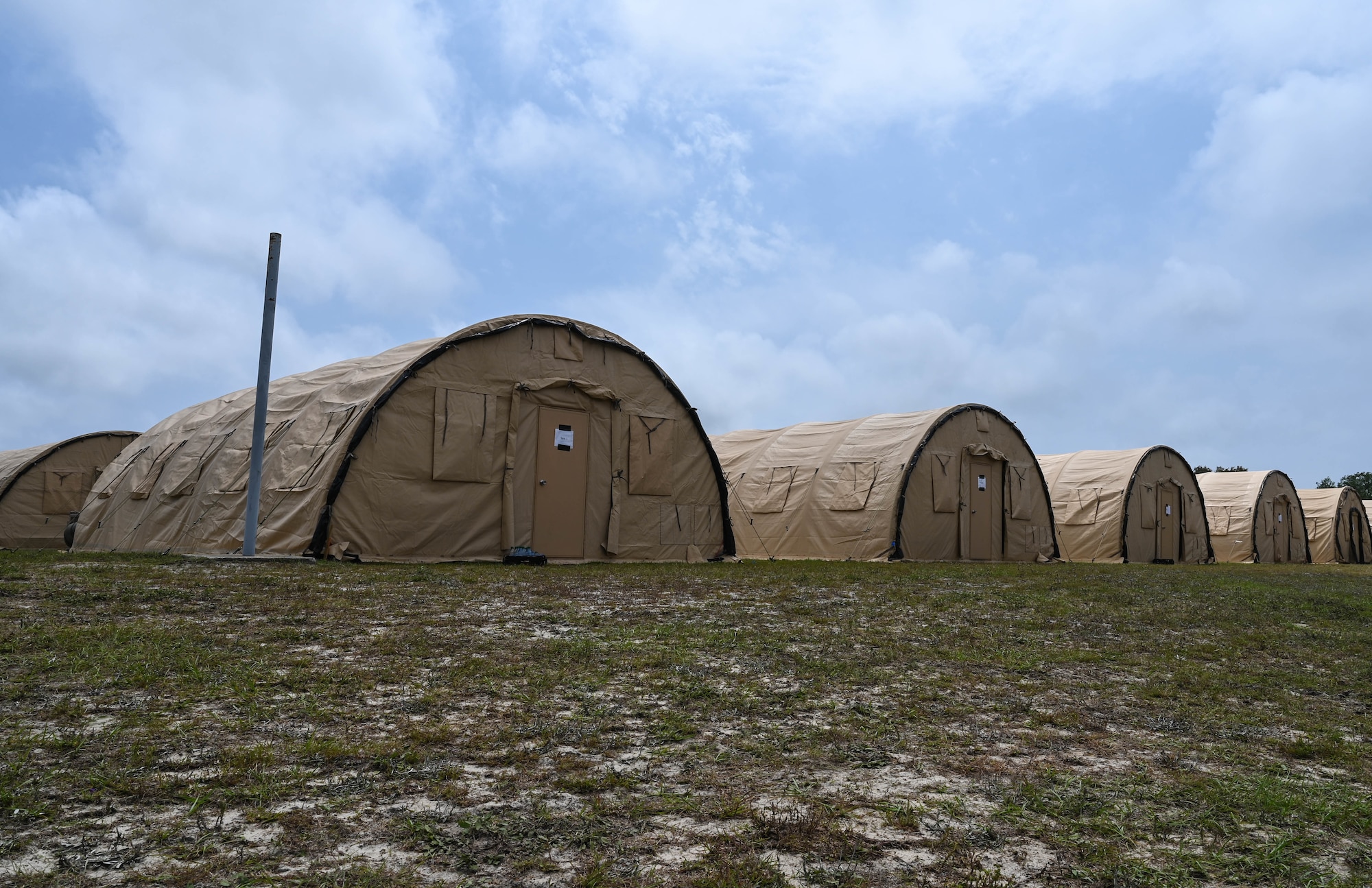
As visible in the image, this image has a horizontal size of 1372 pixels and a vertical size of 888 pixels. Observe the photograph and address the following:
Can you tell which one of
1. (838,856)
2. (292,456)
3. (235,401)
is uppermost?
(235,401)

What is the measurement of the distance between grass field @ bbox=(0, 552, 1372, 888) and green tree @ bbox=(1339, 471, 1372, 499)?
85.7 m

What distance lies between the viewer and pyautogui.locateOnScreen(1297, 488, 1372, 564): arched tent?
119ft

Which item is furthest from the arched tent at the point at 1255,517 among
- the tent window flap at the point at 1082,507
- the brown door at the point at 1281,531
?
the tent window flap at the point at 1082,507

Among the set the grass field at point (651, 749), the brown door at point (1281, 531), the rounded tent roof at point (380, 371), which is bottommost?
the grass field at point (651, 749)

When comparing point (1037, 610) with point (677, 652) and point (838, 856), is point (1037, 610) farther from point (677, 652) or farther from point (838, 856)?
point (838, 856)

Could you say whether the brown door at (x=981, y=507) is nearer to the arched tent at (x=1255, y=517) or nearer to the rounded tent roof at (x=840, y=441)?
the rounded tent roof at (x=840, y=441)

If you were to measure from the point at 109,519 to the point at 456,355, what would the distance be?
8.99 m

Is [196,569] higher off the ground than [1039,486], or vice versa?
[1039,486]

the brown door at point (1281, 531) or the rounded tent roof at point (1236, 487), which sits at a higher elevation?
the rounded tent roof at point (1236, 487)

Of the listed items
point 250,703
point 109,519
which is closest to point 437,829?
point 250,703

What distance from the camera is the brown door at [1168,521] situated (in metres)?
27.1

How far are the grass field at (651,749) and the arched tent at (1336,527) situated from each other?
36865 mm

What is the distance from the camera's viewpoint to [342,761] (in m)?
2.99

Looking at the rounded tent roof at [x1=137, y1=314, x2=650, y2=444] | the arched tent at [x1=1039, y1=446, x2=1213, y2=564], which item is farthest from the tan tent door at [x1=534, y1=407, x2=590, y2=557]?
the arched tent at [x1=1039, y1=446, x2=1213, y2=564]
